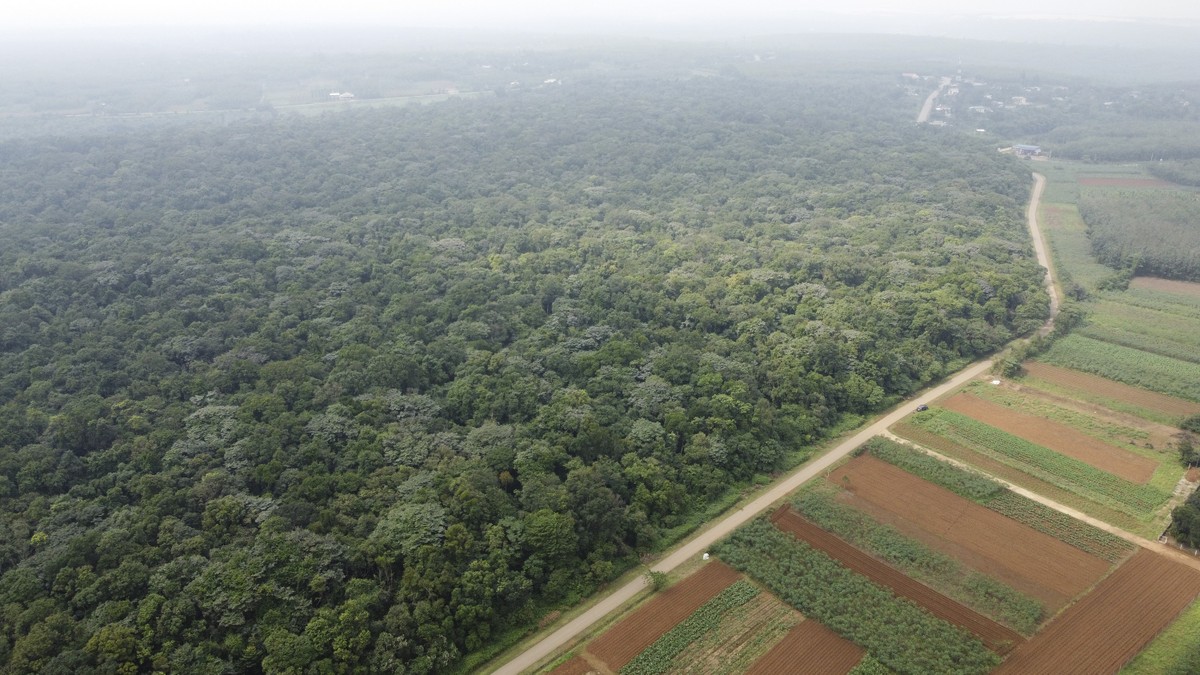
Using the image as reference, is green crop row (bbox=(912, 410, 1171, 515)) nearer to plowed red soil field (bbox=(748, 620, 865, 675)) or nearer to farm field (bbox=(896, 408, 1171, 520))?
farm field (bbox=(896, 408, 1171, 520))

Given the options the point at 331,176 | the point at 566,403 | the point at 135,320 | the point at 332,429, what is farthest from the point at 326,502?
the point at 331,176

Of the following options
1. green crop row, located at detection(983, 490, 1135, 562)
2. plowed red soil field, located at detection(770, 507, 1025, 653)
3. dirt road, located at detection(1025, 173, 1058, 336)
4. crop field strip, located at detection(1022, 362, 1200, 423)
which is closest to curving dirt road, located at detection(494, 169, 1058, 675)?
plowed red soil field, located at detection(770, 507, 1025, 653)

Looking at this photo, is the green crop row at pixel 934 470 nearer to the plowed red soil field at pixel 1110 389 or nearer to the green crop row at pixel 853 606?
the green crop row at pixel 853 606

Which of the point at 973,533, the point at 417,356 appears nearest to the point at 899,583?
the point at 973,533

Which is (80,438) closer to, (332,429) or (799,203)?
(332,429)

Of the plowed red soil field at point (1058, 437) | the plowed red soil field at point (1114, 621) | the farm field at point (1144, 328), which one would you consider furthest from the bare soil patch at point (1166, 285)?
the plowed red soil field at point (1114, 621)

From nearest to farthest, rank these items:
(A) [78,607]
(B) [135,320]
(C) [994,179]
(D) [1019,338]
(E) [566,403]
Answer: (A) [78,607] < (E) [566,403] < (B) [135,320] < (D) [1019,338] < (C) [994,179]
